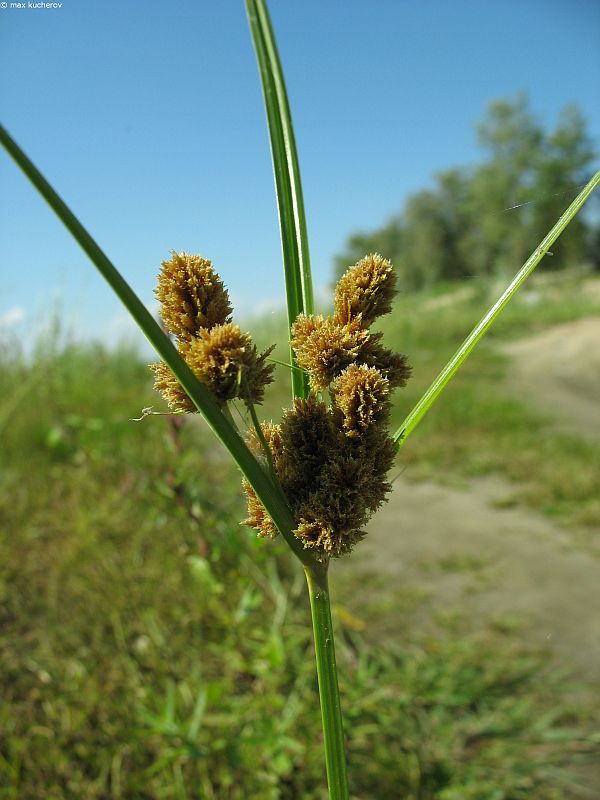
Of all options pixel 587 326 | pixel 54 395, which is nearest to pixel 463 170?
pixel 587 326

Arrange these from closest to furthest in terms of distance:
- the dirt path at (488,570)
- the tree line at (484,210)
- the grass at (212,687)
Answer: the grass at (212,687), the dirt path at (488,570), the tree line at (484,210)

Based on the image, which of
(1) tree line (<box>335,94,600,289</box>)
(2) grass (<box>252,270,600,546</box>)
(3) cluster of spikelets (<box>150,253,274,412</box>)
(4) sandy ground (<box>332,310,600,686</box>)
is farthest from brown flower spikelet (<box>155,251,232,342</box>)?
(1) tree line (<box>335,94,600,289</box>)

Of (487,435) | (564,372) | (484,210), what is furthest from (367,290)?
(484,210)

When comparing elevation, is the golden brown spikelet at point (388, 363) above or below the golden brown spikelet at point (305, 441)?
above

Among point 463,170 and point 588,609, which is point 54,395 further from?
point 463,170

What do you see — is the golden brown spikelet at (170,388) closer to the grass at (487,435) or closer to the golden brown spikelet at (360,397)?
the golden brown spikelet at (360,397)

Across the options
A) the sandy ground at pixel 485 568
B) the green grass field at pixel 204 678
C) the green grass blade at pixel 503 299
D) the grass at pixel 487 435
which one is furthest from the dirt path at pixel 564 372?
the green grass blade at pixel 503 299

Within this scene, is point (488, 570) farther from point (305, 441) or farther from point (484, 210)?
point (484, 210)
